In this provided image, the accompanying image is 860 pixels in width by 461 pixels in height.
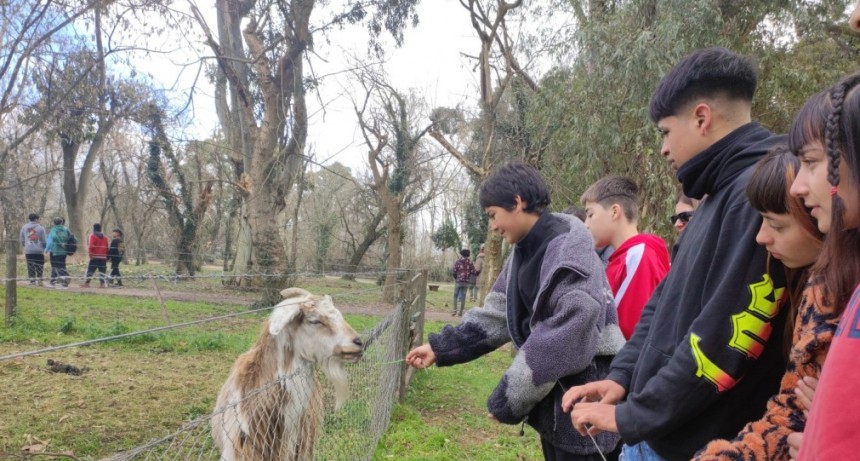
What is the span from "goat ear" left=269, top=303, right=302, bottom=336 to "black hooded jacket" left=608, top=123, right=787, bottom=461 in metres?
1.94

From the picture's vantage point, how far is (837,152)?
3.11ft

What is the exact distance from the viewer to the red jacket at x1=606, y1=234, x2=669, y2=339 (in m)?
2.84

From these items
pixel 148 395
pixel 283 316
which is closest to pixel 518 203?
pixel 283 316

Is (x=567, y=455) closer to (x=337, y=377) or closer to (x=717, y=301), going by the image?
(x=717, y=301)

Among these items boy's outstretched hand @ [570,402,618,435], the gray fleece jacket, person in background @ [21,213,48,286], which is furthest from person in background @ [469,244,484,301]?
boy's outstretched hand @ [570,402,618,435]

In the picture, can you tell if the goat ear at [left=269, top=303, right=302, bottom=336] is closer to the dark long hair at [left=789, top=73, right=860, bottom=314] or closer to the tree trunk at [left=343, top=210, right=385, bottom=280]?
the dark long hair at [left=789, top=73, right=860, bottom=314]

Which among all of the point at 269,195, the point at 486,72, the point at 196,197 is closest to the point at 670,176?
the point at 486,72

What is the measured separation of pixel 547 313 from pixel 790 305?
0.97 m

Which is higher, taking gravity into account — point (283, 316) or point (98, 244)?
point (98, 244)

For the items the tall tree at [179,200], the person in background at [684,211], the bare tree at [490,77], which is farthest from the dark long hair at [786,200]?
the tall tree at [179,200]

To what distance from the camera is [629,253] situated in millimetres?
2959

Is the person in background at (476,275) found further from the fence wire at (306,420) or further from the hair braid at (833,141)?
the hair braid at (833,141)

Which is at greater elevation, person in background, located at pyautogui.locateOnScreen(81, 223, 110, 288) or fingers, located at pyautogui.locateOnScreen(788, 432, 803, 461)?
person in background, located at pyautogui.locateOnScreen(81, 223, 110, 288)

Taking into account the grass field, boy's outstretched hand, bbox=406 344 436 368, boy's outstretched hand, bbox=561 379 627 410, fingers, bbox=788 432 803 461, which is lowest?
the grass field
